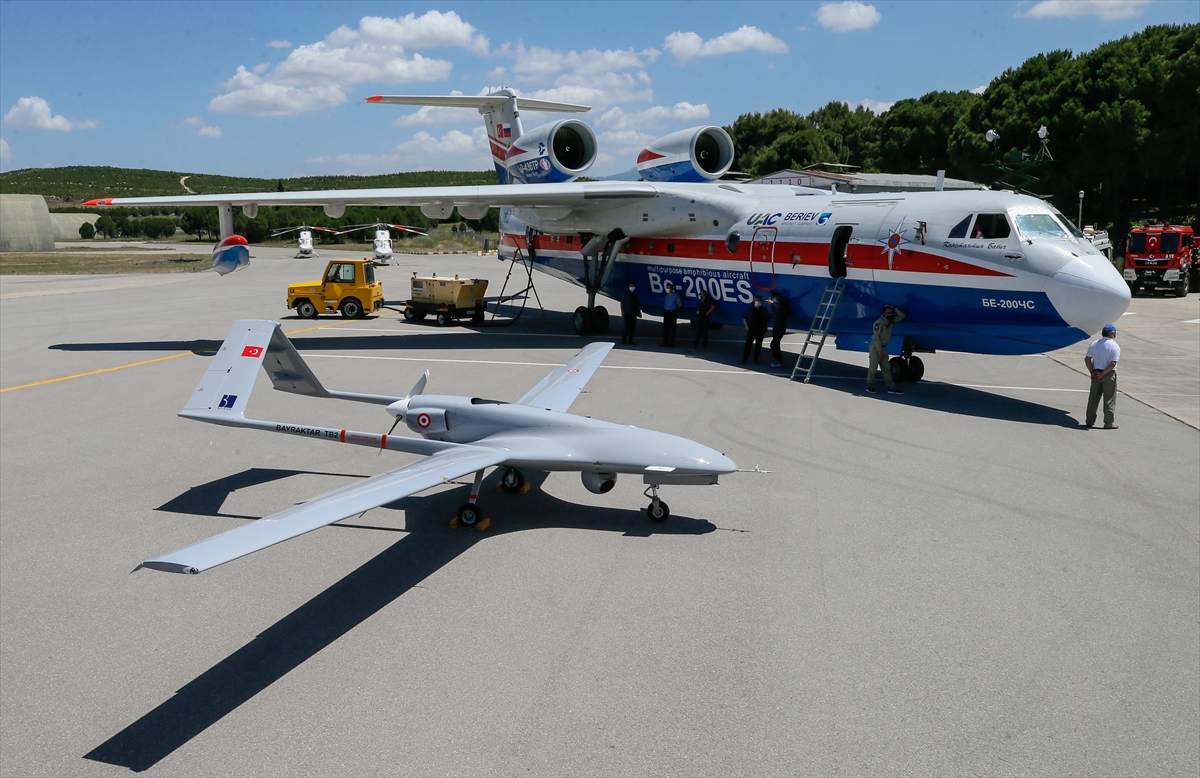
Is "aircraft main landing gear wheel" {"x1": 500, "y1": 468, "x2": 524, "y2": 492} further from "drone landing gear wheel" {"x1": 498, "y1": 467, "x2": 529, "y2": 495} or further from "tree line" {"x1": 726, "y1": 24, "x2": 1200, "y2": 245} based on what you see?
"tree line" {"x1": 726, "y1": 24, "x2": 1200, "y2": 245}

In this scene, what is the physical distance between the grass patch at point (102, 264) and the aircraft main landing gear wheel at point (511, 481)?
47.9m

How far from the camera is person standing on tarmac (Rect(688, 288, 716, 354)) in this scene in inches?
810

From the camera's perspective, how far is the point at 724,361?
19.4 m

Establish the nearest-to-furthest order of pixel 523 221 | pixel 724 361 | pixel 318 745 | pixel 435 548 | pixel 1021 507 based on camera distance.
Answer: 1. pixel 318 745
2. pixel 435 548
3. pixel 1021 507
4. pixel 724 361
5. pixel 523 221

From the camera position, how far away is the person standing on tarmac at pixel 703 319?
20562 mm

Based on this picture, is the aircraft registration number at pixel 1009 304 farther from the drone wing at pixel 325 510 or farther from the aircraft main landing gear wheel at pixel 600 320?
the aircraft main landing gear wheel at pixel 600 320

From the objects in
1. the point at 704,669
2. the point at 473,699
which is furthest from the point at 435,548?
the point at 704,669

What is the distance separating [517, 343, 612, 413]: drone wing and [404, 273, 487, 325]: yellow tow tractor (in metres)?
13.8

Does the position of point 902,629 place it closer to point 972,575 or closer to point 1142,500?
point 972,575

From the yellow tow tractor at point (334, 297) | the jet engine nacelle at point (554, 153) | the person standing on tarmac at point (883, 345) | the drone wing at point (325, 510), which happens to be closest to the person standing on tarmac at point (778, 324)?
the person standing on tarmac at point (883, 345)

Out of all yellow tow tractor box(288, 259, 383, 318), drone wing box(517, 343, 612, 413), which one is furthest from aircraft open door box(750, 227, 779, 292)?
yellow tow tractor box(288, 259, 383, 318)

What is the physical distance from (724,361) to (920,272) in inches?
199

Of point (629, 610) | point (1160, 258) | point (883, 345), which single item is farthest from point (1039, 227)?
point (1160, 258)

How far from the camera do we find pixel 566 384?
11.5m
